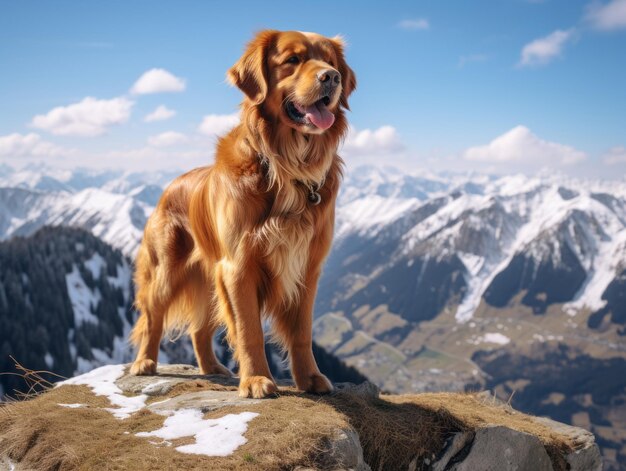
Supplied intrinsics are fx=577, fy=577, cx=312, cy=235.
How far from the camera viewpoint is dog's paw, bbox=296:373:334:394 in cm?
838

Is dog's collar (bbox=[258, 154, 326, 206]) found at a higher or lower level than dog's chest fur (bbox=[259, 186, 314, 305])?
higher

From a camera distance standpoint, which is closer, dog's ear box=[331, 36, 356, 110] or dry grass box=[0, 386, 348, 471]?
dry grass box=[0, 386, 348, 471]

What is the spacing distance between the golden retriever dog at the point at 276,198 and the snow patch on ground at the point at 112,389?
1647 millimetres

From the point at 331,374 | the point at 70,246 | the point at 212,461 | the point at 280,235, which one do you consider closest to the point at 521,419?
the point at 280,235

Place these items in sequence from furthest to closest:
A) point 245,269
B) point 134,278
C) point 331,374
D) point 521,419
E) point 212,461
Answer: point 331,374
point 134,278
point 521,419
point 245,269
point 212,461

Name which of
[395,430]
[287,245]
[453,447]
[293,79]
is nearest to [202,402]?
[287,245]

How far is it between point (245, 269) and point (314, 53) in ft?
9.85

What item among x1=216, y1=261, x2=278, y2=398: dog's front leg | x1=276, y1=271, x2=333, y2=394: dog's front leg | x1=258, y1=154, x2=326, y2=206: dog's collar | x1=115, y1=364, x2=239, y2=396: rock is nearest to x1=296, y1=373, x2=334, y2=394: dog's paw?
x1=276, y1=271, x2=333, y2=394: dog's front leg

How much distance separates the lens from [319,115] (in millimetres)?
7211

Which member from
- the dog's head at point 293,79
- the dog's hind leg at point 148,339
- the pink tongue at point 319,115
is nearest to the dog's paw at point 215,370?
the dog's hind leg at point 148,339

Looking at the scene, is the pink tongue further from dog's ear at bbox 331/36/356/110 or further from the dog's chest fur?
the dog's chest fur

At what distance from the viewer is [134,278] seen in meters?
10.8

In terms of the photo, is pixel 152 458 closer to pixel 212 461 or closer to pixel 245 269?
pixel 212 461

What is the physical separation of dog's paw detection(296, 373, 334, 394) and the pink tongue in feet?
12.0
